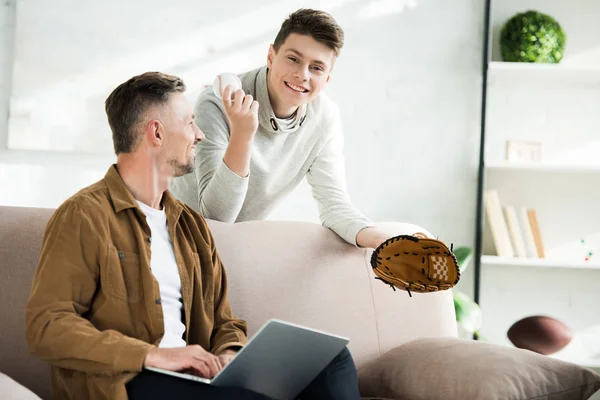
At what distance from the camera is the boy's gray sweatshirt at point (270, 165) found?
85.6 inches

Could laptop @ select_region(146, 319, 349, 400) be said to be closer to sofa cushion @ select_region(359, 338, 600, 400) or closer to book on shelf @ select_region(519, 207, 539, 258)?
sofa cushion @ select_region(359, 338, 600, 400)

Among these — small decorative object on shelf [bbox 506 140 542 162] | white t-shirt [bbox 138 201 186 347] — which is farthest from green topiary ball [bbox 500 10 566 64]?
white t-shirt [bbox 138 201 186 347]

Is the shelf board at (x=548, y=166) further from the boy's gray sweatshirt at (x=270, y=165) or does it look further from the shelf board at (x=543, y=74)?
the boy's gray sweatshirt at (x=270, y=165)

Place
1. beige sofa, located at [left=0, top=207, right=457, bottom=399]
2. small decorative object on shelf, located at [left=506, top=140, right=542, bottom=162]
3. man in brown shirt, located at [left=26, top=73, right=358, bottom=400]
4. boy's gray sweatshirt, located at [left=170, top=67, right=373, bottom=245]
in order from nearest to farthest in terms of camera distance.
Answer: man in brown shirt, located at [left=26, top=73, right=358, bottom=400]
beige sofa, located at [left=0, top=207, right=457, bottom=399]
boy's gray sweatshirt, located at [left=170, top=67, right=373, bottom=245]
small decorative object on shelf, located at [left=506, top=140, right=542, bottom=162]

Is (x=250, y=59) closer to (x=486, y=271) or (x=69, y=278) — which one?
(x=486, y=271)

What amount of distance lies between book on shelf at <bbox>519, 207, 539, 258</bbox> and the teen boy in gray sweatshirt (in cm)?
143

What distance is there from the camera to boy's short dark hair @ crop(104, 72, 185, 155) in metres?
1.69

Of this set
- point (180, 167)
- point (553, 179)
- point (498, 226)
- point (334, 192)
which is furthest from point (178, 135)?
point (553, 179)

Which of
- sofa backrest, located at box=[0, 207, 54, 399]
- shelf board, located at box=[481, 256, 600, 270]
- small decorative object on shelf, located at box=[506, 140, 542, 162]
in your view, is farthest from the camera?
small decorative object on shelf, located at box=[506, 140, 542, 162]

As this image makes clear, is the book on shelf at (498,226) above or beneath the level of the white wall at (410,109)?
beneath

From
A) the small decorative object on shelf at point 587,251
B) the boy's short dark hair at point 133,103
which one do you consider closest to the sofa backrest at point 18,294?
the boy's short dark hair at point 133,103

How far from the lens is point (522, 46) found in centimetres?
359

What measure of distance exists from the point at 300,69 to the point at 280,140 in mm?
250

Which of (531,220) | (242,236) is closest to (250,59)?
(531,220)
